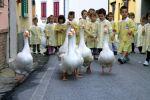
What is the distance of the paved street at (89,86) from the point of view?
10.0m

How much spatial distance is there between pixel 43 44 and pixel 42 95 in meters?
12.5

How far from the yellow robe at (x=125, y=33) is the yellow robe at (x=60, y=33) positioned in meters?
2.88

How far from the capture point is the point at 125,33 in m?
16.8

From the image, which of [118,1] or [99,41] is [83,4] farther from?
[99,41]

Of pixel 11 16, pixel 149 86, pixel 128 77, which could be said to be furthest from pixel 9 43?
pixel 149 86

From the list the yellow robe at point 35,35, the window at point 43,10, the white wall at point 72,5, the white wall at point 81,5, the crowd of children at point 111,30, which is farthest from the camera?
the white wall at point 81,5

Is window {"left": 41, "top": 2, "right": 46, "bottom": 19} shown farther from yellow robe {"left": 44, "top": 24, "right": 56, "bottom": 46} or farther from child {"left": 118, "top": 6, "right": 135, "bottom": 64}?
child {"left": 118, "top": 6, "right": 135, "bottom": 64}

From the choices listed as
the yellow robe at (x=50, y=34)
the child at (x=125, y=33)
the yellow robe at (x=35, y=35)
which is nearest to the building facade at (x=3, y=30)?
the child at (x=125, y=33)

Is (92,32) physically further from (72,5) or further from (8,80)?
(72,5)

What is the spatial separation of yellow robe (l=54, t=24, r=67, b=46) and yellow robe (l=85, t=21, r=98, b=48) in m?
1.97

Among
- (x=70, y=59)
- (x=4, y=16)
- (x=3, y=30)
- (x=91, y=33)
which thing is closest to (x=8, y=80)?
(x=70, y=59)

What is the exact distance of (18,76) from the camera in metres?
13.2

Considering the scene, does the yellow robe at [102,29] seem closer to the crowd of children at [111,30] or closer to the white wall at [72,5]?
the crowd of children at [111,30]

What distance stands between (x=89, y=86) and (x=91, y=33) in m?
5.91
